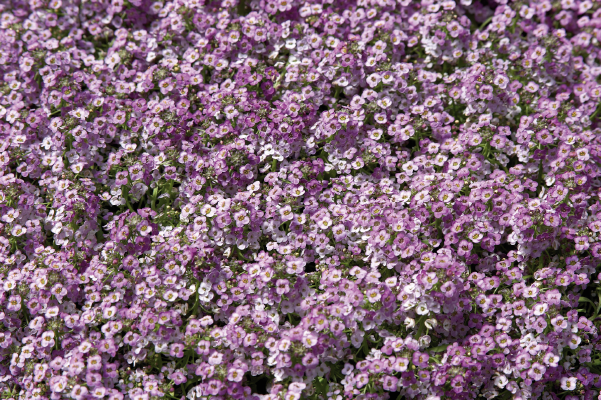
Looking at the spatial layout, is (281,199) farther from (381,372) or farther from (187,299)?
(381,372)

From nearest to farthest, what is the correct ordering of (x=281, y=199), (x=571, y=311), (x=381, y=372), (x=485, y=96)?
(x=381, y=372), (x=571, y=311), (x=281, y=199), (x=485, y=96)

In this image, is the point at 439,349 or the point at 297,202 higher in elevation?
the point at 297,202

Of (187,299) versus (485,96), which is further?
(485,96)

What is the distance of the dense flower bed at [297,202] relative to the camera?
16.3 ft

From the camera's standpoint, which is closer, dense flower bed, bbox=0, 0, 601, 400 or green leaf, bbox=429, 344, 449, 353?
dense flower bed, bbox=0, 0, 601, 400

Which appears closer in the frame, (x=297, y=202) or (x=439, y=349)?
(x=439, y=349)

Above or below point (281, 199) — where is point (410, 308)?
below

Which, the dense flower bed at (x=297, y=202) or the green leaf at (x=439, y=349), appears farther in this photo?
the green leaf at (x=439, y=349)

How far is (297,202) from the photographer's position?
567 cm

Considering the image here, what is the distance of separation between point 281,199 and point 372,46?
217cm

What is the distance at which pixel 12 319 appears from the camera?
5312 millimetres

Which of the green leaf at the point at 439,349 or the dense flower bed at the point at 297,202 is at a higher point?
the dense flower bed at the point at 297,202

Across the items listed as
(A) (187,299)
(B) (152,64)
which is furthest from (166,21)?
(A) (187,299)

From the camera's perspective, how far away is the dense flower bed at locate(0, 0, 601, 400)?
4.96 m
